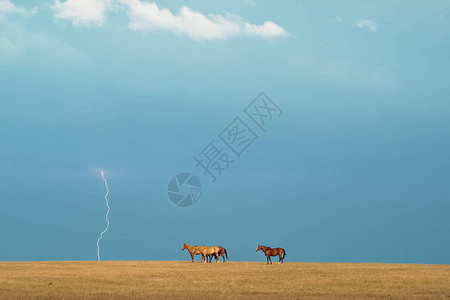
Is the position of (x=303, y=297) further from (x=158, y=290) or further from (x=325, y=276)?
(x=325, y=276)

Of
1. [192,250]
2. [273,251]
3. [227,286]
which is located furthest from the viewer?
[192,250]

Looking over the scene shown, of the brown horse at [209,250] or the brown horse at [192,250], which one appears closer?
the brown horse at [209,250]

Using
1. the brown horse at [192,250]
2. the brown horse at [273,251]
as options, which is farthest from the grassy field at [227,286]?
the brown horse at [192,250]

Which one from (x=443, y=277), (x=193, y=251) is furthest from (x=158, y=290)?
(x=193, y=251)

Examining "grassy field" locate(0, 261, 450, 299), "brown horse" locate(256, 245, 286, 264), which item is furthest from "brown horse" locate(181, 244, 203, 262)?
"grassy field" locate(0, 261, 450, 299)

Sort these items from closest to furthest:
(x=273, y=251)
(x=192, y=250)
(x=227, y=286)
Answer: (x=227, y=286), (x=273, y=251), (x=192, y=250)

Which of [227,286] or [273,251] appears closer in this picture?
[227,286]

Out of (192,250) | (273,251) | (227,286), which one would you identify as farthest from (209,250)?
(227,286)

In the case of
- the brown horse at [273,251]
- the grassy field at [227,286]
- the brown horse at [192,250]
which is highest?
the brown horse at [273,251]

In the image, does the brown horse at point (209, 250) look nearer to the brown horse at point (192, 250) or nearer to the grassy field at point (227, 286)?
the brown horse at point (192, 250)

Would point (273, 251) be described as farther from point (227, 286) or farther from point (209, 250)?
point (227, 286)

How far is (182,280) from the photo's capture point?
1134 inches

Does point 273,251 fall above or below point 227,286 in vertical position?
above

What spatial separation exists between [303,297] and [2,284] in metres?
14.0
